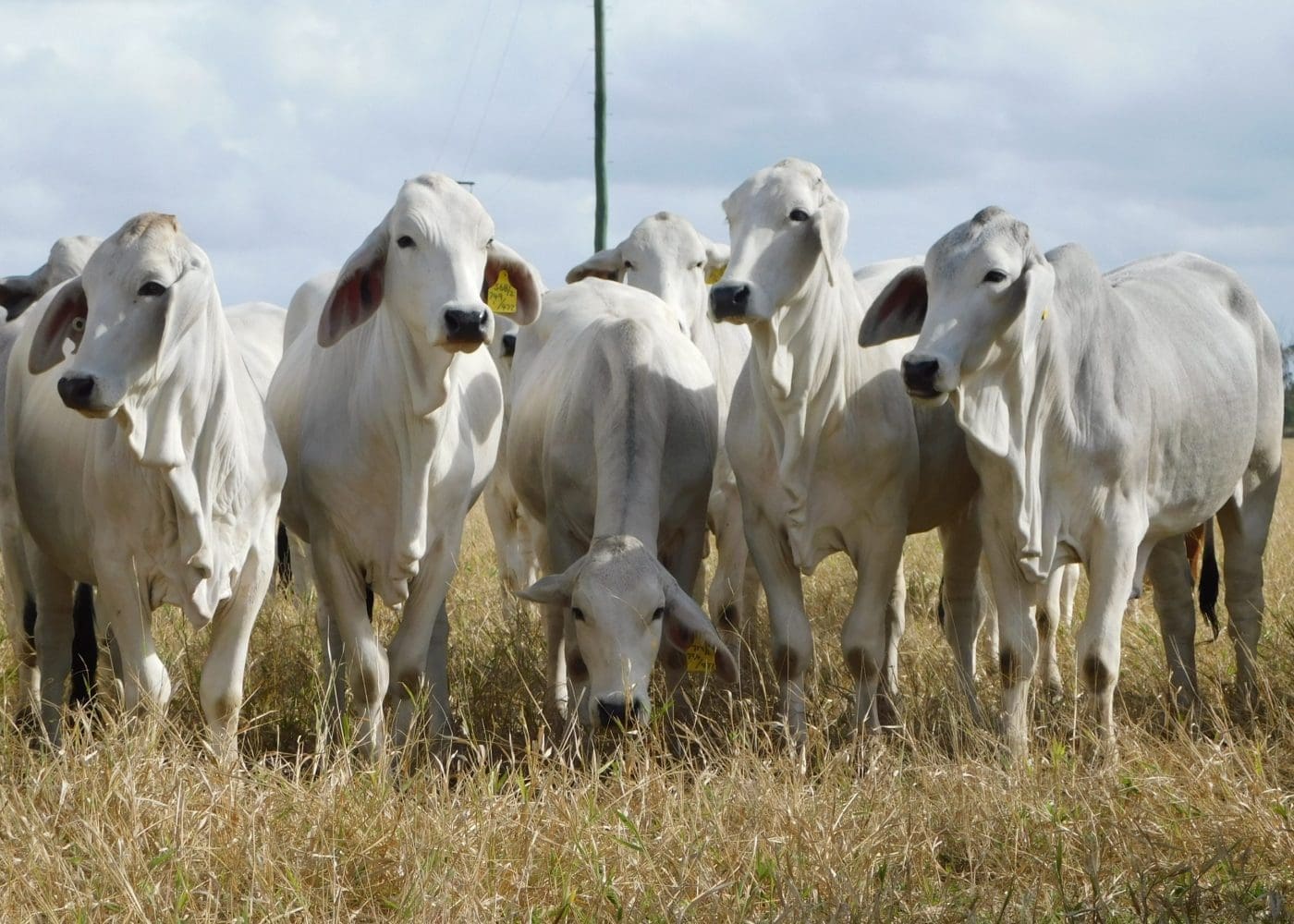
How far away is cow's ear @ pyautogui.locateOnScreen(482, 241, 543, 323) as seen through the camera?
5979 mm

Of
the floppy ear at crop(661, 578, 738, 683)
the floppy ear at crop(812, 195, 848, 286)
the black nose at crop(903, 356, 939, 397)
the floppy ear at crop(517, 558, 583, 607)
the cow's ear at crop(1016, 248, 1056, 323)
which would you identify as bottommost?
the floppy ear at crop(661, 578, 738, 683)

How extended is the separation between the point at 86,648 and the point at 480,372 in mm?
1791

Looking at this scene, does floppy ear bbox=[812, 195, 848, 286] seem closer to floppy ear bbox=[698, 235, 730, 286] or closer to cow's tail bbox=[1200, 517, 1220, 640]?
cow's tail bbox=[1200, 517, 1220, 640]

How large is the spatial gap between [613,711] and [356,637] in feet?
3.58

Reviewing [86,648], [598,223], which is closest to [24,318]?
[86,648]

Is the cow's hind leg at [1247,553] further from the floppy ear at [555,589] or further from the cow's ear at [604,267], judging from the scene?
the cow's ear at [604,267]

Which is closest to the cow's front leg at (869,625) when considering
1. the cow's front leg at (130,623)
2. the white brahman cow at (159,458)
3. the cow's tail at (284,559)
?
the white brahman cow at (159,458)

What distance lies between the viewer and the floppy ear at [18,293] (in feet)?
20.9

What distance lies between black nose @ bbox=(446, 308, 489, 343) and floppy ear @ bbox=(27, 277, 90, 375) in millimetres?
1109

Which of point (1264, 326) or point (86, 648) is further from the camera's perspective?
point (1264, 326)

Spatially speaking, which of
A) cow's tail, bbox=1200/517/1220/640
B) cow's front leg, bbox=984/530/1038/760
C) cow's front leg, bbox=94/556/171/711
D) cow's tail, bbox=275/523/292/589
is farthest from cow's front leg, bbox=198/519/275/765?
cow's tail, bbox=275/523/292/589

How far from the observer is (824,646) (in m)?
7.18

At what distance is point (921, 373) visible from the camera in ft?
16.6

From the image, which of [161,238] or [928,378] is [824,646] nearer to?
[928,378]
